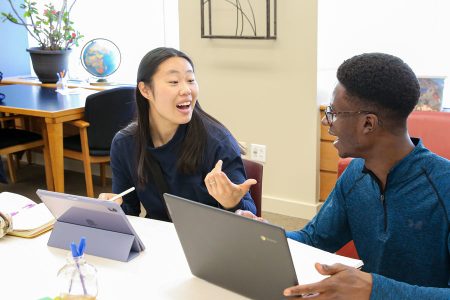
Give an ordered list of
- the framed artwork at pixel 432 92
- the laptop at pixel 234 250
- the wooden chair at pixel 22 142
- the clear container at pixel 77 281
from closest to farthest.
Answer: the laptop at pixel 234 250, the clear container at pixel 77 281, the framed artwork at pixel 432 92, the wooden chair at pixel 22 142

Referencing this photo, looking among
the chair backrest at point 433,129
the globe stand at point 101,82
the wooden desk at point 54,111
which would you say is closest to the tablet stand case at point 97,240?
the chair backrest at point 433,129

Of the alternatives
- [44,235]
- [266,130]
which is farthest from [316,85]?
[44,235]

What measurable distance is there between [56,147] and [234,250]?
252 cm

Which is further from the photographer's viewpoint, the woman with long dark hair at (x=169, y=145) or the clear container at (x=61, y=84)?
the clear container at (x=61, y=84)

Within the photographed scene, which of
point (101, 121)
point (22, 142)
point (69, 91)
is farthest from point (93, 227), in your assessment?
point (69, 91)

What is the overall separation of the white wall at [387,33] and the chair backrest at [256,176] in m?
1.43

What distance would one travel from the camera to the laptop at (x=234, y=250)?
1.08 m

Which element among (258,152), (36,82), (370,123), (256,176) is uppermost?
(370,123)

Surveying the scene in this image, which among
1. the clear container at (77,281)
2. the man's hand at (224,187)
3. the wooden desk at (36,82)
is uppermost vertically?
the wooden desk at (36,82)

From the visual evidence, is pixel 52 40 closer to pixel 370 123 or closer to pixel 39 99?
pixel 39 99

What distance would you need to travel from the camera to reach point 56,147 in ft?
11.3

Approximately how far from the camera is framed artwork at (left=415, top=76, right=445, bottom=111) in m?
2.93

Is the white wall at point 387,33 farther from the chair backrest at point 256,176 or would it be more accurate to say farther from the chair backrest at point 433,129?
the chair backrest at point 256,176

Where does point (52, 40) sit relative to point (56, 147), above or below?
above
